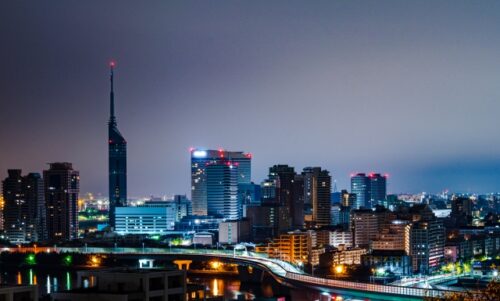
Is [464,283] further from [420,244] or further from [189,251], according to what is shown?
[189,251]

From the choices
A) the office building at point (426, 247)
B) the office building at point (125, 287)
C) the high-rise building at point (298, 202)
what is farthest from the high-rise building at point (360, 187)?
the office building at point (125, 287)

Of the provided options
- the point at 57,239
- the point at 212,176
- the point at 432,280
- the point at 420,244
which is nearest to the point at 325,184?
the point at 212,176

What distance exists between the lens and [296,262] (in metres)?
30.1

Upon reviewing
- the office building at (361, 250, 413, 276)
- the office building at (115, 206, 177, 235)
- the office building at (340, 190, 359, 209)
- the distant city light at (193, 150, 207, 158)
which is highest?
the distant city light at (193, 150, 207, 158)

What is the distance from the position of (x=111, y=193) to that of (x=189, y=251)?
85.9 feet

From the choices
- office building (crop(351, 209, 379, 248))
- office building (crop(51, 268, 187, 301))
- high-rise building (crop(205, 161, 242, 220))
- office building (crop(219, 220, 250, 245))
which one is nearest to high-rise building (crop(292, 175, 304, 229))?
office building (crop(219, 220, 250, 245))

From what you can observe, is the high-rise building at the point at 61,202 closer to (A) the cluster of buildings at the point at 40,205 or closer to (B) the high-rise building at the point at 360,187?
(A) the cluster of buildings at the point at 40,205

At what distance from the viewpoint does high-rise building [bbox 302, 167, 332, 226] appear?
48.1 metres

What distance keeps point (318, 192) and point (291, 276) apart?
86.4ft

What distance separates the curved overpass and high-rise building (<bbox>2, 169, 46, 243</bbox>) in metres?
7.61

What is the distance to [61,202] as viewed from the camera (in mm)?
42844

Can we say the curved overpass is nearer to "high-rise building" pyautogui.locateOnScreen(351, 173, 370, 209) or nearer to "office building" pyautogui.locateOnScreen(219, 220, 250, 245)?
"office building" pyautogui.locateOnScreen(219, 220, 250, 245)

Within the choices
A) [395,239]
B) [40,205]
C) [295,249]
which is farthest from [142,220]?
[395,239]

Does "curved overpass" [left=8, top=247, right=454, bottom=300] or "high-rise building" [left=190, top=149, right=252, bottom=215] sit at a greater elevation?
"high-rise building" [left=190, top=149, right=252, bottom=215]
